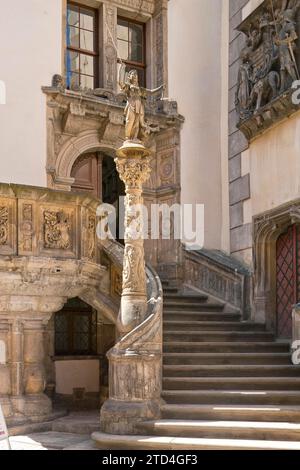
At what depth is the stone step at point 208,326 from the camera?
11383 millimetres

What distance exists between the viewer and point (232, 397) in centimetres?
921

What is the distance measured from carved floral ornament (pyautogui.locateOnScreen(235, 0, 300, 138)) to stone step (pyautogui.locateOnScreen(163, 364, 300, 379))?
3930mm

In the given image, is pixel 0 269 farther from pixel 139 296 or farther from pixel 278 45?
pixel 278 45

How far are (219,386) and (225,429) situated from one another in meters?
1.40

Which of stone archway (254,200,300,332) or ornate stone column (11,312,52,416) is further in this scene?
stone archway (254,200,300,332)

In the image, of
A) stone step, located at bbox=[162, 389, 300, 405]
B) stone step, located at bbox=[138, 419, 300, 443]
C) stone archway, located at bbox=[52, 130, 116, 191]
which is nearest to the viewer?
stone step, located at bbox=[138, 419, 300, 443]

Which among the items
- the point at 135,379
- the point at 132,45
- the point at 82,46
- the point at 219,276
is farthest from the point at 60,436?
the point at 132,45

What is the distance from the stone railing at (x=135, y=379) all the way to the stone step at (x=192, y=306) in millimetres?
3020

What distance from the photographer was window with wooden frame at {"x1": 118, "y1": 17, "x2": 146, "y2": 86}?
47.2 ft

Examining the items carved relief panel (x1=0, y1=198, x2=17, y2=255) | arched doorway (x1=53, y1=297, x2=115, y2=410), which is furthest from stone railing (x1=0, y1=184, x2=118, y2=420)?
arched doorway (x1=53, y1=297, x2=115, y2=410)

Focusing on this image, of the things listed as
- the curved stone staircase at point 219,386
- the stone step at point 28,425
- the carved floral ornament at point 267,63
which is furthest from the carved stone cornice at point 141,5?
the stone step at point 28,425

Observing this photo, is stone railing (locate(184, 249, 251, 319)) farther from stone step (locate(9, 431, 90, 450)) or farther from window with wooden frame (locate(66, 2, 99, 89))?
stone step (locate(9, 431, 90, 450))
